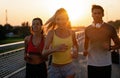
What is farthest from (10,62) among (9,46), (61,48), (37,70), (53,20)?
(61,48)

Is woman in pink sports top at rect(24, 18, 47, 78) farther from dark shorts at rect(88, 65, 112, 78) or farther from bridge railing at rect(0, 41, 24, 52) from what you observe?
dark shorts at rect(88, 65, 112, 78)

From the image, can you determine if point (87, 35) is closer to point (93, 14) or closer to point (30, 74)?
point (93, 14)

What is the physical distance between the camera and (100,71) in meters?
6.82

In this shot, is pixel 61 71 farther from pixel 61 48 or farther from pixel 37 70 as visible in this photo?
pixel 37 70

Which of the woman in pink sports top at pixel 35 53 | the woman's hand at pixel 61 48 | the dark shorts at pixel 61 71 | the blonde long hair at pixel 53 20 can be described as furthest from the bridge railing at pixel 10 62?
the woman's hand at pixel 61 48

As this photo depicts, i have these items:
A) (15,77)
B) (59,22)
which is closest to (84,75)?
(15,77)

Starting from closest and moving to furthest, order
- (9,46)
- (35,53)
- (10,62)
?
(35,53)
(9,46)
(10,62)

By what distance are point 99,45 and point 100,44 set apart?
0.09 feet

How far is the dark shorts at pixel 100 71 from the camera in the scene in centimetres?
681

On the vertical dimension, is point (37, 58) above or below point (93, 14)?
below

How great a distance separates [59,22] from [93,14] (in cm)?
75

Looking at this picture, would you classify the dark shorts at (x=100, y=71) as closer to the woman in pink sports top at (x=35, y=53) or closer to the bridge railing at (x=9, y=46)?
the woman in pink sports top at (x=35, y=53)

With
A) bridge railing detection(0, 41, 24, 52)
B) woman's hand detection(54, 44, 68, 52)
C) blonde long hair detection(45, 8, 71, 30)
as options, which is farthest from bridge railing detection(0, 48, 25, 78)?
woman's hand detection(54, 44, 68, 52)

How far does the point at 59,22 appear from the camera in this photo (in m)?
6.49
